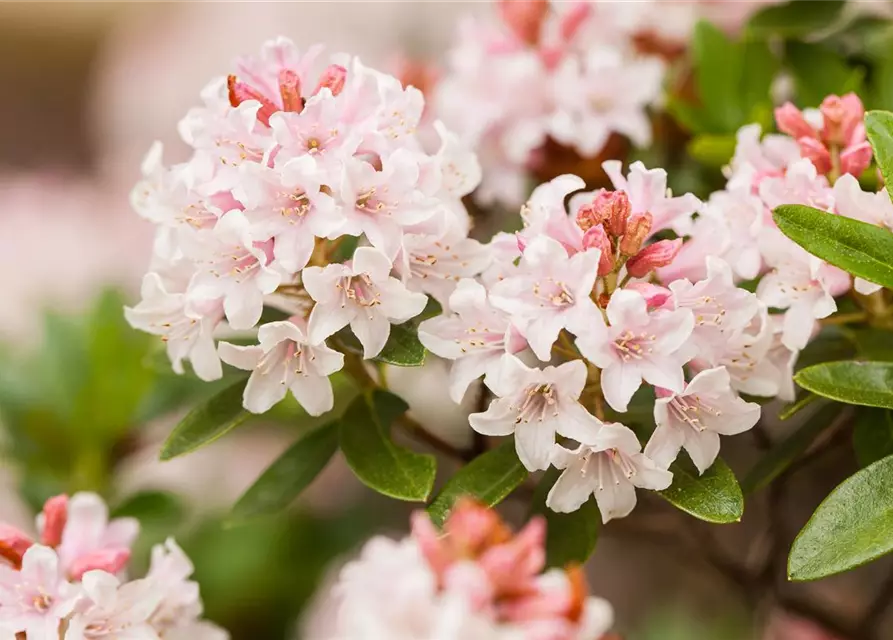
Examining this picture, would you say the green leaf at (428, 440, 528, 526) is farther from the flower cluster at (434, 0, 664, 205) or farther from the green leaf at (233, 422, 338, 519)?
the flower cluster at (434, 0, 664, 205)

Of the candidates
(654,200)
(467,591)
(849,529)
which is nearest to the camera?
(467,591)

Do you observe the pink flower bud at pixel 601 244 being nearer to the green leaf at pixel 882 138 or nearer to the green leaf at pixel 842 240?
the green leaf at pixel 842 240

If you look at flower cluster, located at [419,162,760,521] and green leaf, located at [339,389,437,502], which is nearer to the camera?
flower cluster, located at [419,162,760,521]

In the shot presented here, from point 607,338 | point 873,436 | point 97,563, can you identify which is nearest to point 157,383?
point 97,563

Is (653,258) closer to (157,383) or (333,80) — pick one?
(333,80)

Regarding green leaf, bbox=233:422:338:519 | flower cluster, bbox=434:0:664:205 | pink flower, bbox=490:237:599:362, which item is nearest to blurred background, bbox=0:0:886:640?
green leaf, bbox=233:422:338:519

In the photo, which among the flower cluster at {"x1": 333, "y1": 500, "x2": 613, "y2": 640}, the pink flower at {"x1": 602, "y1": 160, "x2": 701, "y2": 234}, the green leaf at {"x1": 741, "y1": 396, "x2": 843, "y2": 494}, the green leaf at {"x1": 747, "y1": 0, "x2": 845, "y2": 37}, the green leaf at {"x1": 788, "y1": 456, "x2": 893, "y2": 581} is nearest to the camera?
the flower cluster at {"x1": 333, "y1": 500, "x2": 613, "y2": 640}
